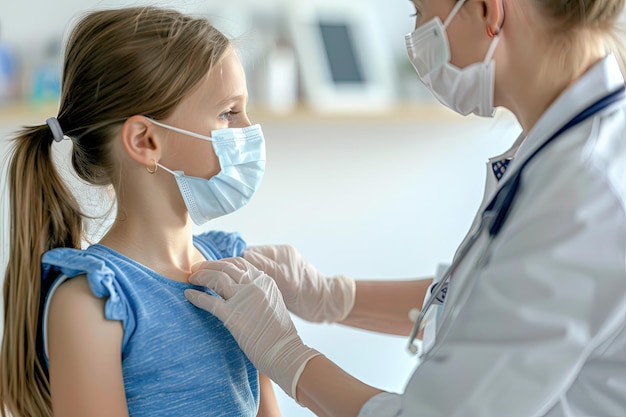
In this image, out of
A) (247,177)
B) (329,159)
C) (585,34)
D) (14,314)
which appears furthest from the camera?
(329,159)

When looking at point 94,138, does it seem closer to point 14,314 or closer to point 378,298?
point 14,314

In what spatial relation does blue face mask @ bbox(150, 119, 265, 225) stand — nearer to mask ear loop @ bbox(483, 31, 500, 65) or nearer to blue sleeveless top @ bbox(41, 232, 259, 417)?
blue sleeveless top @ bbox(41, 232, 259, 417)

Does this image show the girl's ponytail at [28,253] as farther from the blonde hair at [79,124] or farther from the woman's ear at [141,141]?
the woman's ear at [141,141]

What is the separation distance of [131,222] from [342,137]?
5.96ft

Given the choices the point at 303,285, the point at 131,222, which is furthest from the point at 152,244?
the point at 303,285

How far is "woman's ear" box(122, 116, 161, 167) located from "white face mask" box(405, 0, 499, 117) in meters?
0.47

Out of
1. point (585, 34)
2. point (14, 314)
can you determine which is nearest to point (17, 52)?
point (14, 314)

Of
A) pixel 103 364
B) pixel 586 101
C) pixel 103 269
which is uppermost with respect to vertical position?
pixel 586 101

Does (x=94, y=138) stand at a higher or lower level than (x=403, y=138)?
higher

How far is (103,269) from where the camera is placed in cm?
135

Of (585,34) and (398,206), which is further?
(398,206)

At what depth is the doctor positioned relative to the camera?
1.11 m

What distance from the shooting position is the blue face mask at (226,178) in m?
1.48

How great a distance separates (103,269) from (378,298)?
681mm
